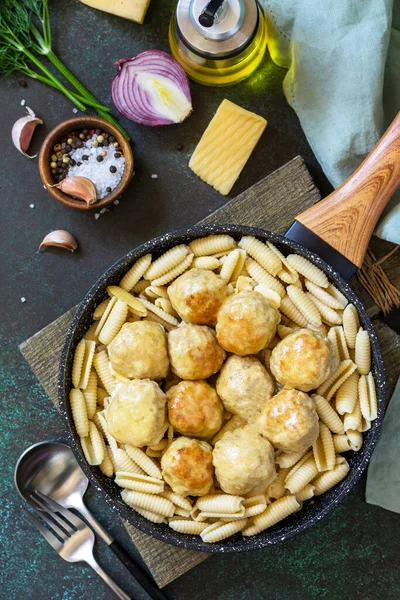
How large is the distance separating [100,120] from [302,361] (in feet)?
3.56

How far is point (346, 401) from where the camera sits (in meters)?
1.86

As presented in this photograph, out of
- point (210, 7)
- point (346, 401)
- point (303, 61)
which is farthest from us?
point (303, 61)

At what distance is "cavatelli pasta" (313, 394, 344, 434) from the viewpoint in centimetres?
185

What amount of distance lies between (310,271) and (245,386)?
387mm

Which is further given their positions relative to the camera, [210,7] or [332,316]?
[210,7]

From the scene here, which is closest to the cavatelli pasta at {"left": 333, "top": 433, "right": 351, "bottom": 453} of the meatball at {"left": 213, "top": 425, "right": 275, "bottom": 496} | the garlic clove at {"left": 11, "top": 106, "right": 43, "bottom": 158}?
the meatball at {"left": 213, "top": 425, "right": 275, "bottom": 496}

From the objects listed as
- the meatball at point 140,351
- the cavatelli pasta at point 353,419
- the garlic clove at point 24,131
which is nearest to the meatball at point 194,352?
the meatball at point 140,351

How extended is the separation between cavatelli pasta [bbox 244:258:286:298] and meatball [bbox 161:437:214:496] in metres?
0.48

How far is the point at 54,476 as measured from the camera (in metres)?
2.30

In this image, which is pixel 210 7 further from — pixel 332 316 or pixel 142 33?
pixel 332 316

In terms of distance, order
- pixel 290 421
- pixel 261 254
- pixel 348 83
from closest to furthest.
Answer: pixel 290 421
pixel 261 254
pixel 348 83

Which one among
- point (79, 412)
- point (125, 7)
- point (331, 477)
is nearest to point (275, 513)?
point (331, 477)

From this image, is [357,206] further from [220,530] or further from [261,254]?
[220,530]

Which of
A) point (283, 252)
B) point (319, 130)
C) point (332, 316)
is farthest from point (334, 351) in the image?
point (319, 130)
